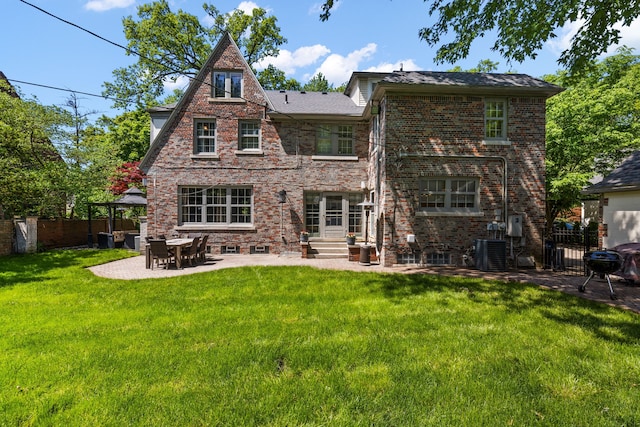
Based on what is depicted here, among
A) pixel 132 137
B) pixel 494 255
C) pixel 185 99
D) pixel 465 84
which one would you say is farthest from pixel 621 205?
pixel 132 137

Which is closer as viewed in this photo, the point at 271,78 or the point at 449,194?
the point at 449,194

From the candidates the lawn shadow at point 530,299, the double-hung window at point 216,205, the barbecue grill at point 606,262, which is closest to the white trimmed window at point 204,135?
the double-hung window at point 216,205

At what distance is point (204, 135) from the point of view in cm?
1463

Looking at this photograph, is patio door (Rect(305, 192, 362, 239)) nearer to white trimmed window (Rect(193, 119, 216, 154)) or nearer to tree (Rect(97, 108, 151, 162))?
white trimmed window (Rect(193, 119, 216, 154))

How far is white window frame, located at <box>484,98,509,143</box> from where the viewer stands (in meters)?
11.6

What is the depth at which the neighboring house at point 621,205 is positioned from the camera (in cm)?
1096

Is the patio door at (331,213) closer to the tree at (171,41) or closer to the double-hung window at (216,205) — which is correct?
the double-hung window at (216,205)

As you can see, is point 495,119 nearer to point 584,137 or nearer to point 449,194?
point 449,194

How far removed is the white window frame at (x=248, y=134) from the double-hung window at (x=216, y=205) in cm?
193

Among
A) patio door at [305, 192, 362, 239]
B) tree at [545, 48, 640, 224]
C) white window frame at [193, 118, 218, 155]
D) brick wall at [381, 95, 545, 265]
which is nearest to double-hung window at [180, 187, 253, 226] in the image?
white window frame at [193, 118, 218, 155]

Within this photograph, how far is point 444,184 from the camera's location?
11.8 m

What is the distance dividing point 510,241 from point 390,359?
955cm

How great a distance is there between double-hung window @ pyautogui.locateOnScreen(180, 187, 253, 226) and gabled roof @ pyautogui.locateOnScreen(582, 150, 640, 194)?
14197 millimetres

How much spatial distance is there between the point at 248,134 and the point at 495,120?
10368 mm
